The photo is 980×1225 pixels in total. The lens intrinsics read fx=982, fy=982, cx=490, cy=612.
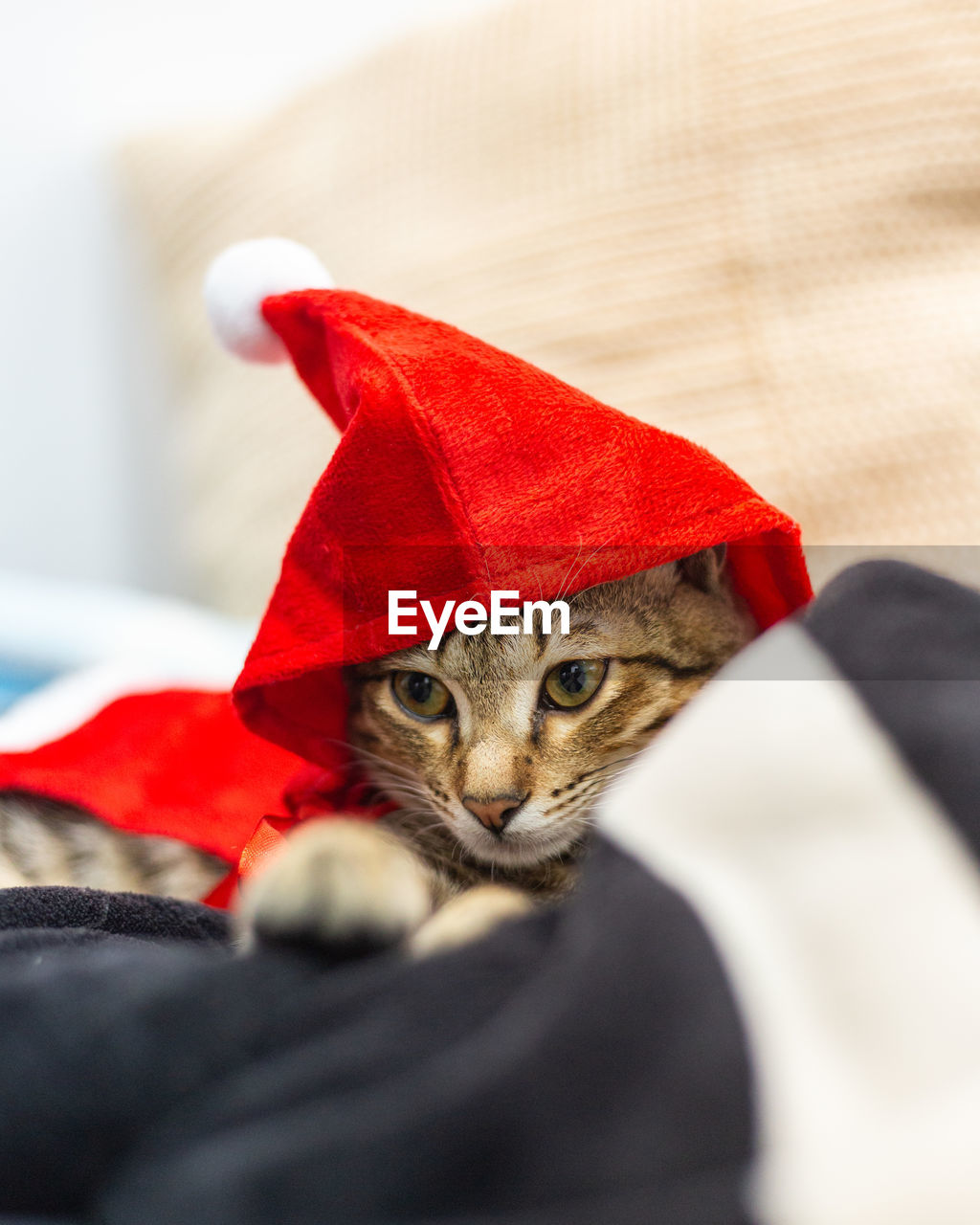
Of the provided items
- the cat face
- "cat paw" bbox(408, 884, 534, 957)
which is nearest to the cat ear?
the cat face

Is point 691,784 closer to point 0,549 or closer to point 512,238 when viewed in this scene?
point 512,238

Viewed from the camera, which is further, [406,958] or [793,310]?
[793,310]

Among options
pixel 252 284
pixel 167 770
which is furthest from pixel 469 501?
pixel 167 770

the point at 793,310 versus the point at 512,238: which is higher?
the point at 512,238

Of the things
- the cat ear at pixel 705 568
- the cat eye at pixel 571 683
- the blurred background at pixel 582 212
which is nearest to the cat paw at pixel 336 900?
the cat eye at pixel 571 683

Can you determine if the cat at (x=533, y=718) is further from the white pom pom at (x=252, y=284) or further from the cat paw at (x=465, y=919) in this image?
the white pom pom at (x=252, y=284)

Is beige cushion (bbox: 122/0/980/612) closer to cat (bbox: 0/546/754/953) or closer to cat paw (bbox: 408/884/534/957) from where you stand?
cat (bbox: 0/546/754/953)

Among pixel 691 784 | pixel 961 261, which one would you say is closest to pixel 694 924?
pixel 691 784

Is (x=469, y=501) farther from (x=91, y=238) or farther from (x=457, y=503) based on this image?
(x=91, y=238)

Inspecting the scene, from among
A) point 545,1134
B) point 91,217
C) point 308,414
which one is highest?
point 91,217
